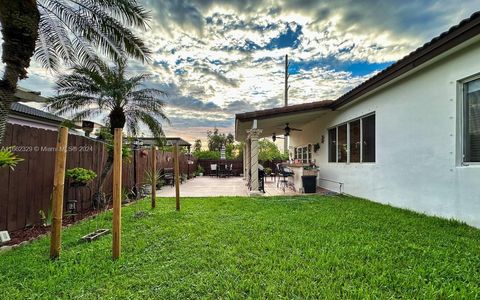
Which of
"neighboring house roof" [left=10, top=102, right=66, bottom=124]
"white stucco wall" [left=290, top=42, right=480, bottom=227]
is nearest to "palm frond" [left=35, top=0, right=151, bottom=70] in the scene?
"neighboring house roof" [left=10, top=102, right=66, bottom=124]

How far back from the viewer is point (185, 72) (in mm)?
12391

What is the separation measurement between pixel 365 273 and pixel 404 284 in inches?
14.4

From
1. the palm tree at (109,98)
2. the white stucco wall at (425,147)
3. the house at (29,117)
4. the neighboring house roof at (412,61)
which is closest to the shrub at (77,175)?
the palm tree at (109,98)

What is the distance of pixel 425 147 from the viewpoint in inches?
214

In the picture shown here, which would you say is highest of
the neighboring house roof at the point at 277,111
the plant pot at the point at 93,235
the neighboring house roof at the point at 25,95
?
the neighboring house roof at the point at 277,111

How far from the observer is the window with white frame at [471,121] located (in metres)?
4.38

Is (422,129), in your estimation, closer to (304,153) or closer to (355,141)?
(355,141)

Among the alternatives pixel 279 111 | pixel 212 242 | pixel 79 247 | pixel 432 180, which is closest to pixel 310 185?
pixel 279 111

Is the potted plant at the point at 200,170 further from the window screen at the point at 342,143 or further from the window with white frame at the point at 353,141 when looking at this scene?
the window screen at the point at 342,143

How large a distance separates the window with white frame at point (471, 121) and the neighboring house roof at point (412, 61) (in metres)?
0.83

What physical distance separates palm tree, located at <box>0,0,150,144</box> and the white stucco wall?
21.6ft

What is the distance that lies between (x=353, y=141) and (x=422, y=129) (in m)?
3.31

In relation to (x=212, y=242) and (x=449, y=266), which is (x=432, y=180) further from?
(x=212, y=242)

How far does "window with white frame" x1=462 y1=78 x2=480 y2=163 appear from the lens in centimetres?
438
